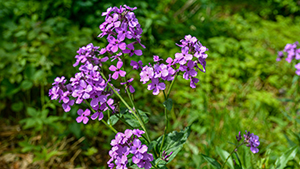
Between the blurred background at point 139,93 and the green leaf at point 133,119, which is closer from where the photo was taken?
the green leaf at point 133,119

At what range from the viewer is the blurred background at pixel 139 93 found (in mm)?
2346

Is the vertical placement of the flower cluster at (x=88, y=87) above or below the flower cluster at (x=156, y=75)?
above

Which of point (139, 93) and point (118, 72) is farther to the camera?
point (139, 93)

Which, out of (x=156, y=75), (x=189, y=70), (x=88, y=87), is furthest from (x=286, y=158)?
(x=88, y=87)

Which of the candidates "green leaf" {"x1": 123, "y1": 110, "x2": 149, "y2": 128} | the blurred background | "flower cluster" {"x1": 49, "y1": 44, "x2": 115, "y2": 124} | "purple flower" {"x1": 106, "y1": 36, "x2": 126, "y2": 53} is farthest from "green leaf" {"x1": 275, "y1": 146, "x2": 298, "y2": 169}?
"purple flower" {"x1": 106, "y1": 36, "x2": 126, "y2": 53}

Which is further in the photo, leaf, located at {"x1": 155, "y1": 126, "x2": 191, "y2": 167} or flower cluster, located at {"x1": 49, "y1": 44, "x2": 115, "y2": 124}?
Result: leaf, located at {"x1": 155, "y1": 126, "x2": 191, "y2": 167}

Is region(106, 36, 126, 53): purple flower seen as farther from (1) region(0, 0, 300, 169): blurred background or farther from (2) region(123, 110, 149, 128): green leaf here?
(1) region(0, 0, 300, 169): blurred background

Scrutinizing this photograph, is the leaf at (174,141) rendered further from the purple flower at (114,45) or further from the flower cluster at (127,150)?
the purple flower at (114,45)

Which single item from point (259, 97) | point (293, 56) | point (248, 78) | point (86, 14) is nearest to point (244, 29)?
point (248, 78)

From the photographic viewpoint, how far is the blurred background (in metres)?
2.35

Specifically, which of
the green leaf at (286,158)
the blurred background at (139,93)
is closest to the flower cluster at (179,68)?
the blurred background at (139,93)

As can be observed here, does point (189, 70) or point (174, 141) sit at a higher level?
point (189, 70)

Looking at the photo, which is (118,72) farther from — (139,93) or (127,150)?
(139,93)

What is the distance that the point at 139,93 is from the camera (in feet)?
8.28
